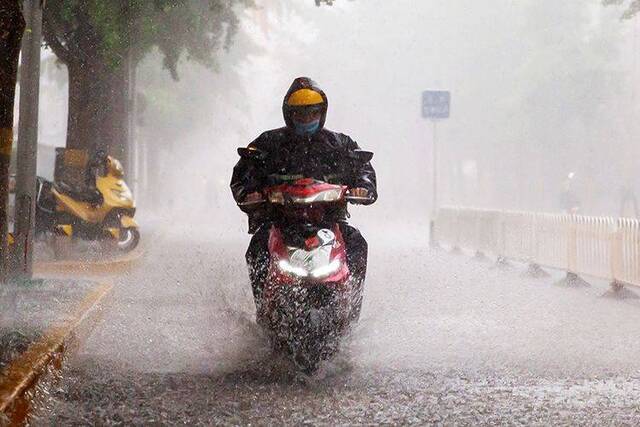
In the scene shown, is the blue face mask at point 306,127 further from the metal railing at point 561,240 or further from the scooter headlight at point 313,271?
the metal railing at point 561,240

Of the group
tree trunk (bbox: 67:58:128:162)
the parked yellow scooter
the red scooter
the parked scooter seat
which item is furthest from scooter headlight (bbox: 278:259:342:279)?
tree trunk (bbox: 67:58:128:162)

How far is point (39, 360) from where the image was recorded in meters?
6.27

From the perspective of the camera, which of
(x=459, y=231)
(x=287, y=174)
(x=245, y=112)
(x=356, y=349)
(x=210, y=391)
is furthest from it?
(x=245, y=112)

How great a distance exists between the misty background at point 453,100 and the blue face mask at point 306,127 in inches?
882

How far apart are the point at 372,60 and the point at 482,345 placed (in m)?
70.7

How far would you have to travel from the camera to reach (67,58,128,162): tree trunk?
18.3 metres

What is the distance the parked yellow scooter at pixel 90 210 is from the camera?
15.6 meters

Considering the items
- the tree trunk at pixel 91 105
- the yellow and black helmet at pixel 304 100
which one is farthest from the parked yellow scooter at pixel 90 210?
the yellow and black helmet at pixel 304 100

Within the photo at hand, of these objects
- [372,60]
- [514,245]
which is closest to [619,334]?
[514,245]

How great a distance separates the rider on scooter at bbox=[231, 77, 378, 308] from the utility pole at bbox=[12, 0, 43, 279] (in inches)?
163

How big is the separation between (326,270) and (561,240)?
31.5ft

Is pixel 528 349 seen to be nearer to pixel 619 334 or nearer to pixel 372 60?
pixel 619 334

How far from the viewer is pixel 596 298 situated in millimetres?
13195

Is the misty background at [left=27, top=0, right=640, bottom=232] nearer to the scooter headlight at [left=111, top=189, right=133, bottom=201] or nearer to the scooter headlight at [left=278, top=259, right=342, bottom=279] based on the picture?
the scooter headlight at [left=111, top=189, right=133, bottom=201]
